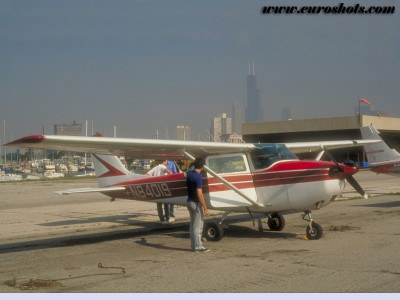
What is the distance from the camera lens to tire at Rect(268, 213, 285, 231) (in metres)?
12.0

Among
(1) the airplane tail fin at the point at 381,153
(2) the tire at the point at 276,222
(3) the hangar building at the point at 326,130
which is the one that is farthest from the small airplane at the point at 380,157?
(3) the hangar building at the point at 326,130

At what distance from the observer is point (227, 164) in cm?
1141

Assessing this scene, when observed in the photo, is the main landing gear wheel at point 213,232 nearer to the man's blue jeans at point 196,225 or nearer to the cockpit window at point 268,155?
the man's blue jeans at point 196,225

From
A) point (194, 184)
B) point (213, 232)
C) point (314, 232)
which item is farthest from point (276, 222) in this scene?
point (194, 184)

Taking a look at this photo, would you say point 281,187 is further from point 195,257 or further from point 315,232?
point 195,257

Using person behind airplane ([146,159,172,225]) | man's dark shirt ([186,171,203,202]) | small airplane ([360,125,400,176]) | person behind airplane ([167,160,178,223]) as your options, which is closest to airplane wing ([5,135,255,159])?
man's dark shirt ([186,171,203,202])

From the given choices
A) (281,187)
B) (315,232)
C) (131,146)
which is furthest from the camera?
(281,187)

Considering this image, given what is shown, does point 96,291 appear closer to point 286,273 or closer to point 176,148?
point 286,273

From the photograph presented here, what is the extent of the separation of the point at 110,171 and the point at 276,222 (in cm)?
485

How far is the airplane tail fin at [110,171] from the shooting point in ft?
45.3

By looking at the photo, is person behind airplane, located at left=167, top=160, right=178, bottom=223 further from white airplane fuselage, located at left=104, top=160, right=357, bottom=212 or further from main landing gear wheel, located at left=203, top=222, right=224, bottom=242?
main landing gear wheel, located at left=203, top=222, right=224, bottom=242

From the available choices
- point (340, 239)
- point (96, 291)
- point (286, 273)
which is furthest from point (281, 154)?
point (96, 291)

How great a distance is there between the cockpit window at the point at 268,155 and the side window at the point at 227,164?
283 millimetres

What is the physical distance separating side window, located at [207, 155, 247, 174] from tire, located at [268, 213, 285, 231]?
1.61 meters
